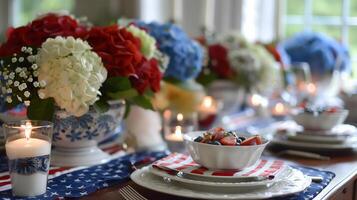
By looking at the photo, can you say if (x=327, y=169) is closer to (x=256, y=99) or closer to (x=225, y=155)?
(x=225, y=155)

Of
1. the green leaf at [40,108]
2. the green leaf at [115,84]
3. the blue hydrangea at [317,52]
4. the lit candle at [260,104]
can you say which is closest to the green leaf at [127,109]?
the green leaf at [115,84]

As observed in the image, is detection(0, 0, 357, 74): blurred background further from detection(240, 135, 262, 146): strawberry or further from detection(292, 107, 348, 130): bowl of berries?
detection(240, 135, 262, 146): strawberry

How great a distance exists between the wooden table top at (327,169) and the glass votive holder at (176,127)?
25cm

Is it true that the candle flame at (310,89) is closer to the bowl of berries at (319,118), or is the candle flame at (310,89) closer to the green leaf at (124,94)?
the bowl of berries at (319,118)

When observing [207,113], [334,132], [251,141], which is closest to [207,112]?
[207,113]

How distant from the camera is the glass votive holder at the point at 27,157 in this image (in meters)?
0.91

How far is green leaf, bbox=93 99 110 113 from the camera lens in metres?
1.10

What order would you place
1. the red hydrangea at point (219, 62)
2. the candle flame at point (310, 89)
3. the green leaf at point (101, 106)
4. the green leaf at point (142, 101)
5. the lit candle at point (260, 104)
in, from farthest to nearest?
the candle flame at point (310, 89) → the lit candle at point (260, 104) → the red hydrangea at point (219, 62) → the green leaf at point (142, 101) → the green leaf at point (101, 106)

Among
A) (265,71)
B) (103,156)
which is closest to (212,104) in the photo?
(265,71)

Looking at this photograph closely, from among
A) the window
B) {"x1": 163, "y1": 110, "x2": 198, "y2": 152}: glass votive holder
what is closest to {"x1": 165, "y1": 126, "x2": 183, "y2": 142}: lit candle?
{"x1": 163, "y1": 110, "x2": 198, "y2": 152}: glass votive holder

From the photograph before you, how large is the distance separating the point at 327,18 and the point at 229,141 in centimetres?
196

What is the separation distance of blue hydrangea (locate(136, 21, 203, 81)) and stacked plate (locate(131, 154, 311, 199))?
52cm

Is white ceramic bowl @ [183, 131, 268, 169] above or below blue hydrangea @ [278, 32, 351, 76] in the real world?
below

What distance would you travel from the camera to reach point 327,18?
277cm
